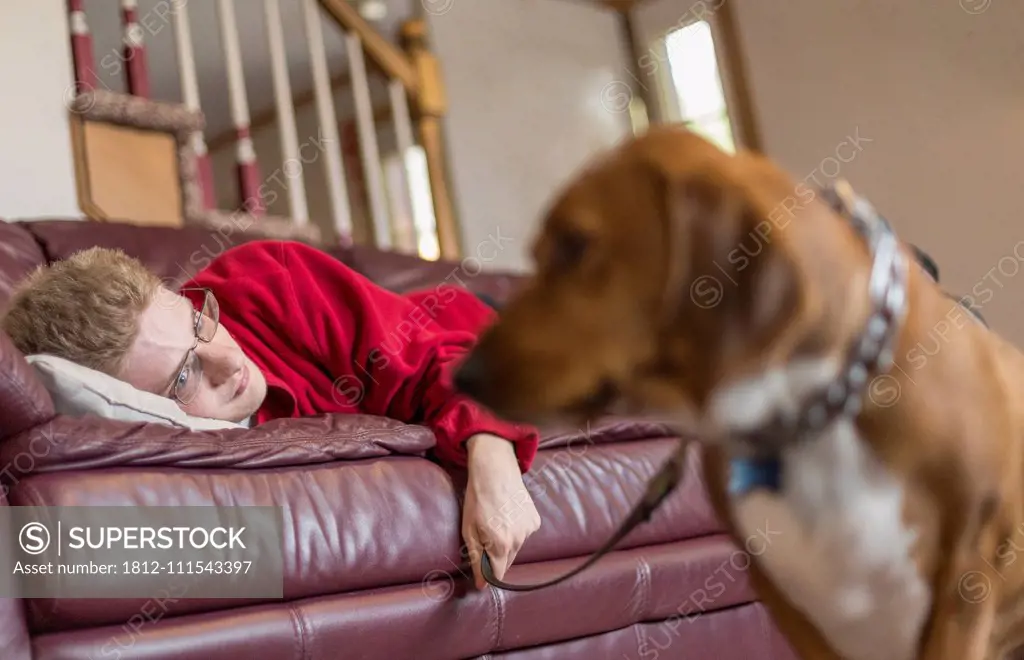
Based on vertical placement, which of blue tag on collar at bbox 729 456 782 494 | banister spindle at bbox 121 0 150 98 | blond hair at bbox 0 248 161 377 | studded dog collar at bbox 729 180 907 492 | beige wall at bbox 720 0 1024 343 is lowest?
blue tag on collar at bbox 729 456 782 494

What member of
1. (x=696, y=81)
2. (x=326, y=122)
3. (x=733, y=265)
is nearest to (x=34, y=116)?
(x=326, y=122)

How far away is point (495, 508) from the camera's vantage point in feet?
3.51

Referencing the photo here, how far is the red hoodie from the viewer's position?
4.33 feet

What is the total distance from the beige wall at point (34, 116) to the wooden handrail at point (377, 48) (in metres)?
1.02

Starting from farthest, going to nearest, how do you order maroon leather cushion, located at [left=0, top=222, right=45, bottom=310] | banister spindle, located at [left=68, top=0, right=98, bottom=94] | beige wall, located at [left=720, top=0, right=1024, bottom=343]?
beige wall, located at [left=720, top=0, right=1024, bottom=343]
banister spindle, located at [left=68, top=0, right=98, bottom=94]
maroon leather cushion, located at [left=0, top=222, right=45, bottom=310]

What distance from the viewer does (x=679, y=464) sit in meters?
0.69

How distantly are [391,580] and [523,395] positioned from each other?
1.69ft

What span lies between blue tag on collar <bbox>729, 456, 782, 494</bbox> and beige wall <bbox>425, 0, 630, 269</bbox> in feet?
8.18

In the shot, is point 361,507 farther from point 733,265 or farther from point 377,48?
point 377,48

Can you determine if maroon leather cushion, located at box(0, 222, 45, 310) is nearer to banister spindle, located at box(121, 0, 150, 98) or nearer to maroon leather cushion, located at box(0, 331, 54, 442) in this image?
maroon leather cushion, located at box(0, 331, 54, 442)

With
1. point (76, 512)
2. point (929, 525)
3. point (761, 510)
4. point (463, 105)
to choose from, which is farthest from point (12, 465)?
point (463, 105)

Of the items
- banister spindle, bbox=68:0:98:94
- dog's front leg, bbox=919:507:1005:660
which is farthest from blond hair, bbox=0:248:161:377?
banister spindle, bbox=68:0:98:94

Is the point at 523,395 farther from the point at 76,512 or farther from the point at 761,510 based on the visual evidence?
the point at 76,512

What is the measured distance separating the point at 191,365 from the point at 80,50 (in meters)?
1.29
